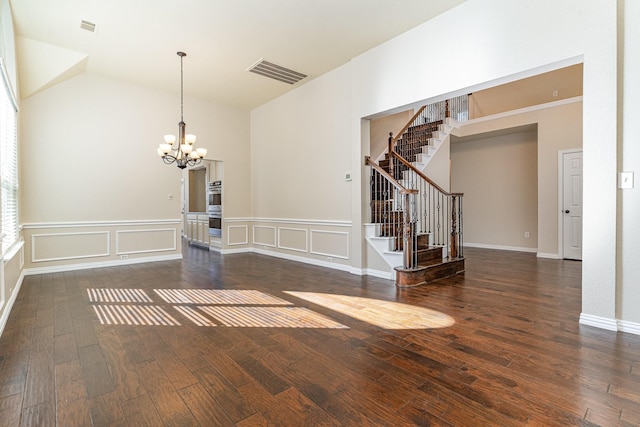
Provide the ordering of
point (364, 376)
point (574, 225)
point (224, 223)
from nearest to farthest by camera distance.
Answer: point (364, 376), point (574, 225), point (224, 223)

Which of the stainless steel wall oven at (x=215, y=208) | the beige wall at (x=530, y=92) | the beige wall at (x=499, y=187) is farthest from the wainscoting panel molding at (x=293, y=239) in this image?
the beige wall at (x=530, y=92)

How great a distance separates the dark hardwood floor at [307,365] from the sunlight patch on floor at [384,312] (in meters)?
0.09

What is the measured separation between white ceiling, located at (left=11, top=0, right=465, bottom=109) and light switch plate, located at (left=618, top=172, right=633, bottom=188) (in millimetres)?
2450

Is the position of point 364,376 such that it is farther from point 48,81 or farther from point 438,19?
point 48,81

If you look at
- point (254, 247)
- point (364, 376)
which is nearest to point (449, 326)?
point (364, 376)

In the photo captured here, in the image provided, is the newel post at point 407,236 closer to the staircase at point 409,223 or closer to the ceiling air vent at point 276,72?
the staircase at point 409,223

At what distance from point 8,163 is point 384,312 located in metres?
4.56

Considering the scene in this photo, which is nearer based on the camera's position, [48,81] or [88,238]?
[48,81]

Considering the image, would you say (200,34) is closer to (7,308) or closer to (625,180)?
(7,308)

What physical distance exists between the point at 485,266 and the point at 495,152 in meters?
3.65

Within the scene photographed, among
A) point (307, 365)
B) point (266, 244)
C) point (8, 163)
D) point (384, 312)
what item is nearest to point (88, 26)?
point (8, 163)

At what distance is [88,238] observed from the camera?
5430 millimetres

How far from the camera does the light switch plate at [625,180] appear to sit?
2512 millimetres

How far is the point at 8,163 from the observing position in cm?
365
